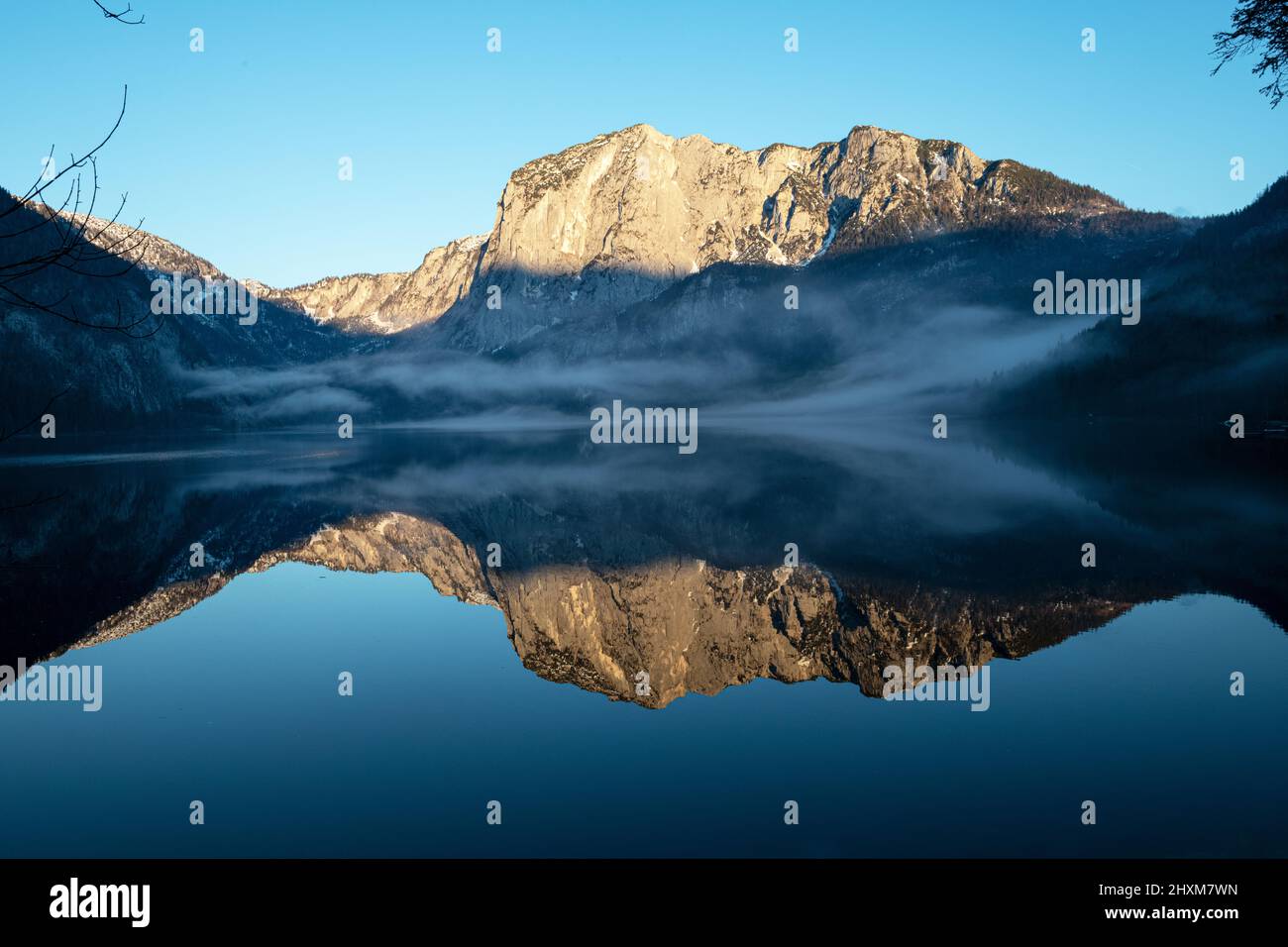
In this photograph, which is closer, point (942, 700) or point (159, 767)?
point (159, 767)

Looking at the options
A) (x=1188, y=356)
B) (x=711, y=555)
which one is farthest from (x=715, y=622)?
(x=1188, y=356)

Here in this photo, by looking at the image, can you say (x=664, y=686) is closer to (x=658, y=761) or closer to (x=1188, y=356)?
(x=658, y=761)

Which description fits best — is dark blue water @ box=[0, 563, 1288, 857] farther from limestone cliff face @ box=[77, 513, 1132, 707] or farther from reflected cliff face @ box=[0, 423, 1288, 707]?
reflected cliff face @ box=[0, 423, 1288, 707]

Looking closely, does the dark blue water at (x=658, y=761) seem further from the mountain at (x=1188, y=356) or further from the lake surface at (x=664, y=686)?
the mountain at (x=1188, y=356)

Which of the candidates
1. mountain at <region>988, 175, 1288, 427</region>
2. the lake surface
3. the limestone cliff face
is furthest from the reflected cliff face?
mountain at <region>988, 175, 1288, 427</region>

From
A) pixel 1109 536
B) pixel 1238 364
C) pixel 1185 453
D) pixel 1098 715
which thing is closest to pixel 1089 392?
pixel 1238 364

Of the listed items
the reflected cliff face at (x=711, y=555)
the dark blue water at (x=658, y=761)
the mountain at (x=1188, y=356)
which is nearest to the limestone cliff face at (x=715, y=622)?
the reflected cliff face at (x=711, y=555)
